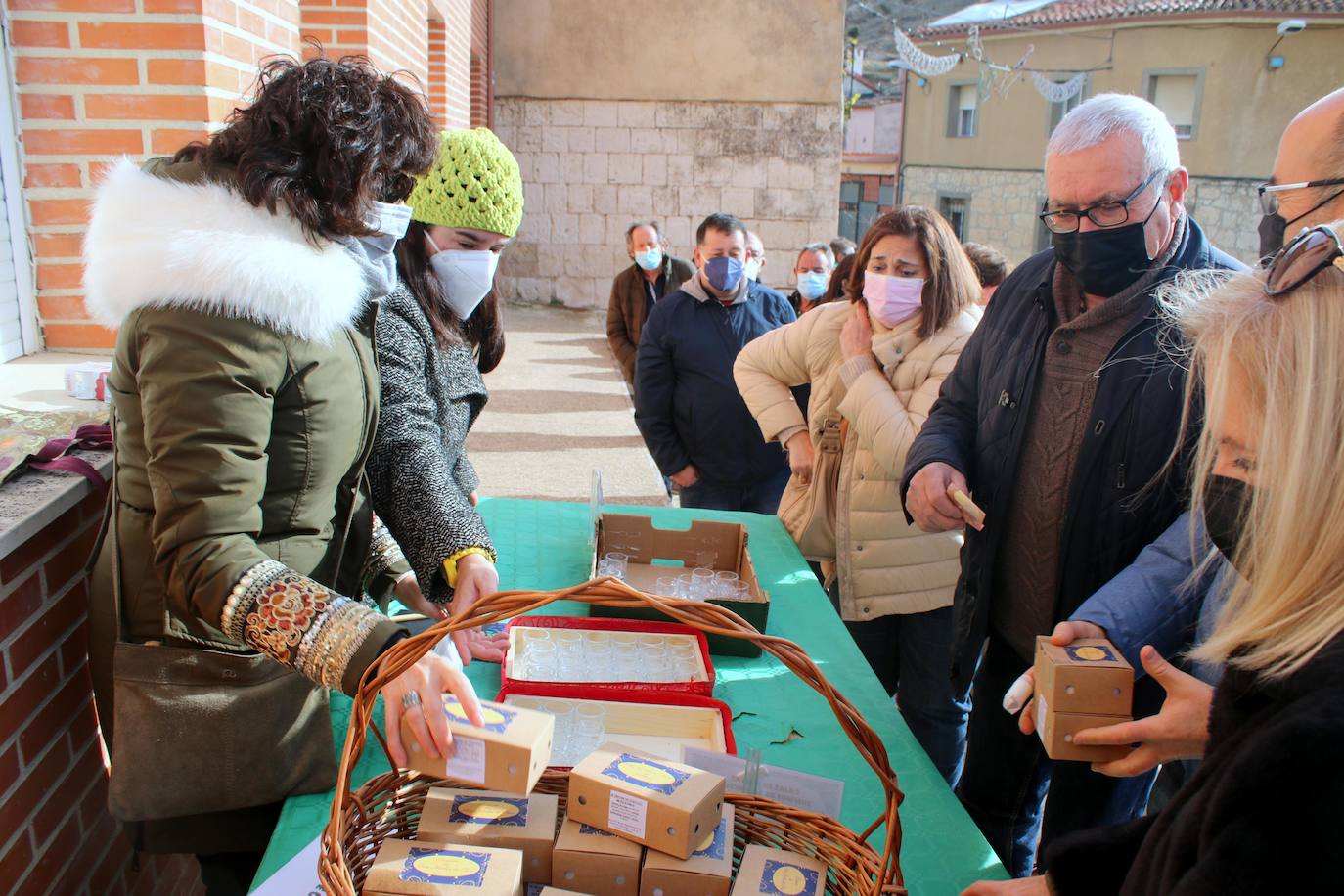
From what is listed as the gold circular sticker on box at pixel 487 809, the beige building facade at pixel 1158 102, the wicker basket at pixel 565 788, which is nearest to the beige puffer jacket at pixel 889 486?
the wicker basket at pixel 565 788

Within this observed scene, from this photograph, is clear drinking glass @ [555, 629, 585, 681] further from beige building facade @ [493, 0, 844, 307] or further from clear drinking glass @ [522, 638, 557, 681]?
beige building facade @ [493, 0, 844, 307]

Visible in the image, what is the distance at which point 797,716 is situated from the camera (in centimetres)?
179

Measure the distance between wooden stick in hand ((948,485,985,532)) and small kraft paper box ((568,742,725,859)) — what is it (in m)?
0.94

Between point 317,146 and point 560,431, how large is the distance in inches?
208

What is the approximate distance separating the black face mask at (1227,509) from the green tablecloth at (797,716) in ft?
2.06

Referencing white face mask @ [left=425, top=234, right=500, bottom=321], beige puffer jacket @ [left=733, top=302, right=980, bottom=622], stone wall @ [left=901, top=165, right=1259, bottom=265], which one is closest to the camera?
white face mask @ [left=425, top=234, right=500, bottom=321]

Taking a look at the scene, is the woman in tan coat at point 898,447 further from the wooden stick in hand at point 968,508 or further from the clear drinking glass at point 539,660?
the clear drinking glass at point 539,660

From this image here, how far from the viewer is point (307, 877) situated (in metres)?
1.28

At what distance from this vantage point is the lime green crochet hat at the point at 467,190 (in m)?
2.07

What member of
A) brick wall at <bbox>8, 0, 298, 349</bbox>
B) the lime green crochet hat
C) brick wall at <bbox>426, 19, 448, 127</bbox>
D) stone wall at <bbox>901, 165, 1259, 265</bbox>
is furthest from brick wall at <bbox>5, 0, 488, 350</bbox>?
stone wall at <bbox>901, 165, 1259, 265</bbox>

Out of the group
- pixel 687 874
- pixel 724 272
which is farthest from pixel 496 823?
pixel 724 272

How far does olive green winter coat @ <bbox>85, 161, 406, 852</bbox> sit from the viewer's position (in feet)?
4.17

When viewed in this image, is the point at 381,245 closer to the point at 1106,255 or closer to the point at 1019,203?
the point at 1106,255

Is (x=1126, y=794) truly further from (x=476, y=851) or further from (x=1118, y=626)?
(x=476, y=851)
